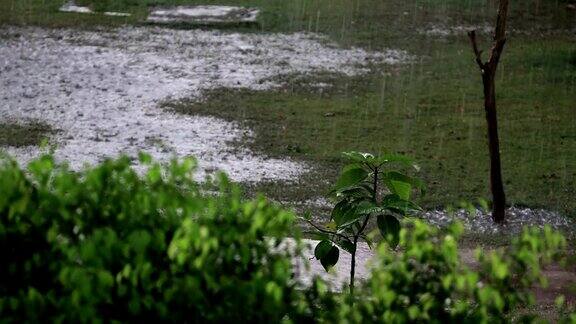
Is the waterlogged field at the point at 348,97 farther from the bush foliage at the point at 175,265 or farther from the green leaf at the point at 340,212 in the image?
the bush foliage at the point at 175,265

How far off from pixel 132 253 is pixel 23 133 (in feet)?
24.1

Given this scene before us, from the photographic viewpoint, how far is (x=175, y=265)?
264cm

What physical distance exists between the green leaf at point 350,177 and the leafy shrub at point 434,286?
159 cm

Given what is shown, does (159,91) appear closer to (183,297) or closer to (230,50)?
(230,50)

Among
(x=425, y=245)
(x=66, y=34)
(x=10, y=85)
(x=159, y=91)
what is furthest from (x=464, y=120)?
(x=425, y=245)

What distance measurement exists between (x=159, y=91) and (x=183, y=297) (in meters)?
9.09

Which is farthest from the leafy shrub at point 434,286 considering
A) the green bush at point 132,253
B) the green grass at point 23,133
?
the green grass at point 23,133

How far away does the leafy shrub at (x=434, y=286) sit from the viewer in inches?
105

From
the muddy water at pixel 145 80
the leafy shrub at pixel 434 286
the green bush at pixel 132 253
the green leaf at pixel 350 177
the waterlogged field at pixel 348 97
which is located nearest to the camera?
the green bush at pixel 132 253

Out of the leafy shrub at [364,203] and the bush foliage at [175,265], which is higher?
the bush foliage at [175,265]

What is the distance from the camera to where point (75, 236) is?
284 cm

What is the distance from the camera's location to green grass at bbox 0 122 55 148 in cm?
943

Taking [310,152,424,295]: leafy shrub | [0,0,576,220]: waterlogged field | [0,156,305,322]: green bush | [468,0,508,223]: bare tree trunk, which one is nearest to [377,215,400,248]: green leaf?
[310,152,424,295]: leafy shrub

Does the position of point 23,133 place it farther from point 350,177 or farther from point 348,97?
point 350,177
